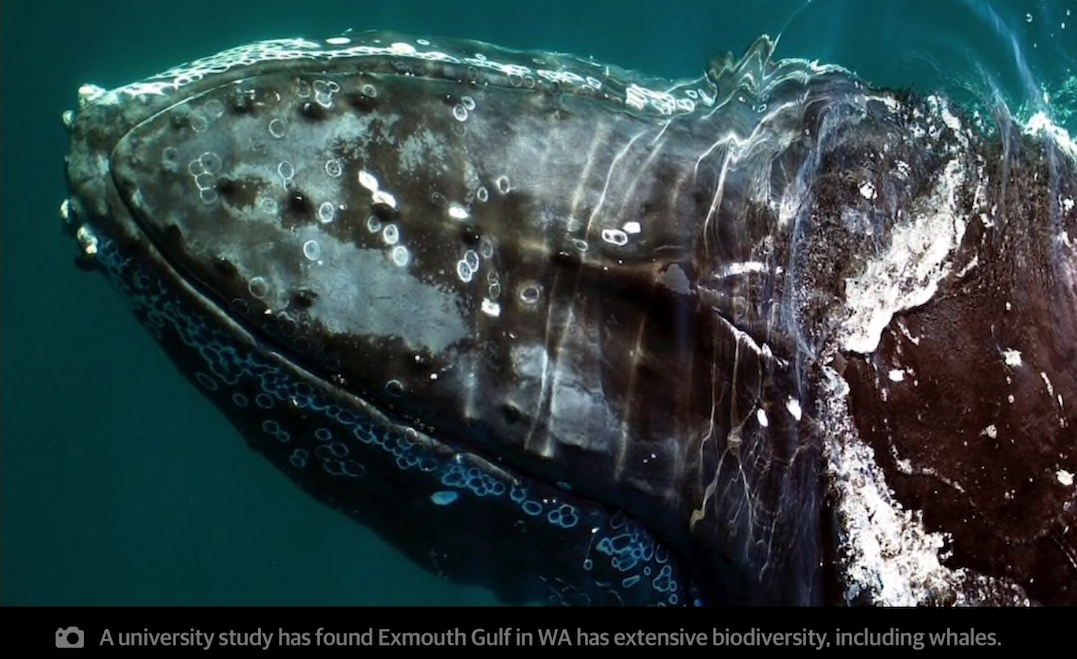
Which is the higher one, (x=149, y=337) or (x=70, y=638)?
(x=149, y=337)

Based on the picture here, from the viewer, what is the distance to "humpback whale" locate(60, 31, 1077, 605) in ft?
13.7

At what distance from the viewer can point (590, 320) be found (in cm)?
440

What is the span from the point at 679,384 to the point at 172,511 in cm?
811

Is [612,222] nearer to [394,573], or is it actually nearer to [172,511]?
[394,573]

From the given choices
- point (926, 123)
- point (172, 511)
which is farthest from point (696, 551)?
point (172, 511)

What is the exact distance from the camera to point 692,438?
454cm

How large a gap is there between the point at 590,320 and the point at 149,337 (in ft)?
24.5

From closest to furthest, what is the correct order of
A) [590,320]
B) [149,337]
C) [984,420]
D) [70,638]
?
[590,320]
[984,420]
[70,638]
[149,337]

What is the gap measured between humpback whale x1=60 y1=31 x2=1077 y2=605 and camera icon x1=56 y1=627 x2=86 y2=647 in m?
1.66
